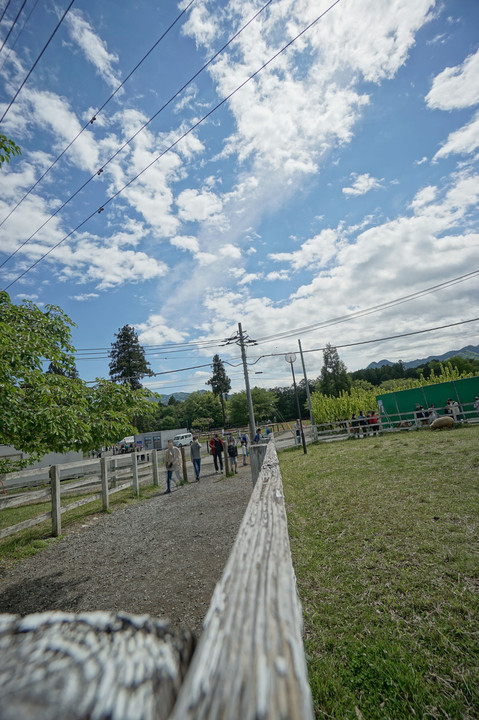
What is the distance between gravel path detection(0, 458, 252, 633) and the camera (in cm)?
419

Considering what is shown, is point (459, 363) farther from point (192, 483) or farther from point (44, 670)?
point (44, 670)

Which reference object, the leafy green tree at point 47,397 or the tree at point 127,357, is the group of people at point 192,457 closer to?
the leafy green tree at point 47,397

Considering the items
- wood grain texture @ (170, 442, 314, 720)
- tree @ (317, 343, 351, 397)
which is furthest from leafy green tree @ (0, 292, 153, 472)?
tree @ (317, 343, 351, 397)

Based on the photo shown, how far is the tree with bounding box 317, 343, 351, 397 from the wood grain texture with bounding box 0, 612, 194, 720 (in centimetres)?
6321

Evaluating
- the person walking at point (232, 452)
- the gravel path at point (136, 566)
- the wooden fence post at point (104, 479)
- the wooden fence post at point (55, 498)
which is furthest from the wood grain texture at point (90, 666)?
the person walking at point (232, 452)

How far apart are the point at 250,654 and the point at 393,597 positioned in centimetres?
374

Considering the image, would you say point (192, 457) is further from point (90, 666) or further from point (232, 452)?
point (90, 666)

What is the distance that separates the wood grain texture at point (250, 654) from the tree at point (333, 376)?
62930 millimetres

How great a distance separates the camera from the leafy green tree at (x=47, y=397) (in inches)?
173

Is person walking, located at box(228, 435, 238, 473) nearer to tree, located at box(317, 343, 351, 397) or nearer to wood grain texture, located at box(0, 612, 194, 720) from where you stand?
wood grain texture, located at box(0, 612, 194, 720)

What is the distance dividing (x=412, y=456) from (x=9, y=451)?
1033 inches

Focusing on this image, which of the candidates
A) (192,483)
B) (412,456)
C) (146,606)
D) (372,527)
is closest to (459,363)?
(412,456)

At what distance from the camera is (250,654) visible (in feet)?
1.60

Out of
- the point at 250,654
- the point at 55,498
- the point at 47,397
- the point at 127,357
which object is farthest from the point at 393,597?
the point at 127,357
